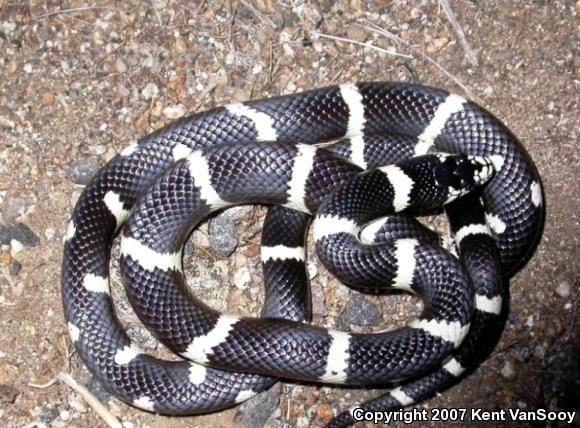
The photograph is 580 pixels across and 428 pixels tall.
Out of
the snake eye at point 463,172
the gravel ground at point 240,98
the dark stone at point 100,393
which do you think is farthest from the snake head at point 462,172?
the dark stone at point 100,393

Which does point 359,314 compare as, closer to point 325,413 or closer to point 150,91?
point 325,413

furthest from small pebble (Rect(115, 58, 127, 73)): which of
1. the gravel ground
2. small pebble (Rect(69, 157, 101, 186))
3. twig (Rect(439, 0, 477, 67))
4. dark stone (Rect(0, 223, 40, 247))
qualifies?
twig (Rect(439, 0, 477, 67))

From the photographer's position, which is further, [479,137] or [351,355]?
[479,137]

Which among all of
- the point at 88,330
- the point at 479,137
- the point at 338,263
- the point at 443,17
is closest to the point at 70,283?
the point at 88,330

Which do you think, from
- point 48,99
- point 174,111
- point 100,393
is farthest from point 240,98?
point 100,393

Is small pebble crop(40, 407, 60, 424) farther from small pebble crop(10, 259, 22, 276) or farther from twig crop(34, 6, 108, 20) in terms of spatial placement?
twig crop(34, 6, 108, 20)

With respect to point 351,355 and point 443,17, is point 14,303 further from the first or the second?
point 443,17
